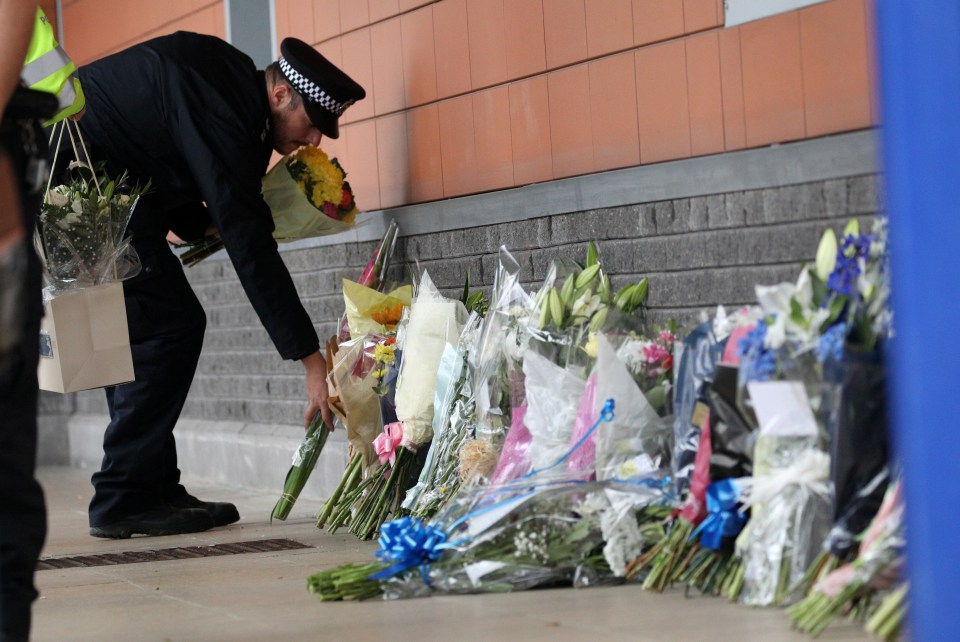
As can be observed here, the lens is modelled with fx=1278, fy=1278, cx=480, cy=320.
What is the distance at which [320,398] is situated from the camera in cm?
477

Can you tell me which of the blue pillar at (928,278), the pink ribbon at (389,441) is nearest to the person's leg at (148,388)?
the pink ribbon at (389,441)

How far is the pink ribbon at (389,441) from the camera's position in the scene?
447 cm

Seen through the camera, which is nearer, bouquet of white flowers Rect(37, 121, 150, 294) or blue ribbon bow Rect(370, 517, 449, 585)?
blue ribbon bow Rect(370, 517, 449, 585)

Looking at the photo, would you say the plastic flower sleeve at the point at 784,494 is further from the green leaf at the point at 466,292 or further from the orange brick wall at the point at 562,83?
the green leaf at the point at 466,292

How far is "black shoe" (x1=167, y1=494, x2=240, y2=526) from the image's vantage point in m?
5.25

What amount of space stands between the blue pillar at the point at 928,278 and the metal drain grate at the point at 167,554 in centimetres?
295

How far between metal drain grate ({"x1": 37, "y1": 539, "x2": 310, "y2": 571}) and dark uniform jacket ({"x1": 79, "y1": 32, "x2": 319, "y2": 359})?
699 millimetres

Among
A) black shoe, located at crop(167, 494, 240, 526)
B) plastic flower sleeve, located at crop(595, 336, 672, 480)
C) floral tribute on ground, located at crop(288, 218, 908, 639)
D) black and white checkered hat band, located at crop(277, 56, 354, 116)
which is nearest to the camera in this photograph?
floral tribute on ground, located at crop(288, 218, 908, 639)

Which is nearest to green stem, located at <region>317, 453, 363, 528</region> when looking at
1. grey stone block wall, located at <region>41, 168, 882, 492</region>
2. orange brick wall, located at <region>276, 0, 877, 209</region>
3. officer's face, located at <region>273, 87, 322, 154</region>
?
grey stone block wall, located at <region>41, 168, 882, 492</region>

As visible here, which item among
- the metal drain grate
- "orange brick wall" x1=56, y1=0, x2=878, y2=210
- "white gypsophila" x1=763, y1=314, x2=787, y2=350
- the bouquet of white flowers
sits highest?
"orange brick wall" x1=56, y1=0, x2=878, y2=210

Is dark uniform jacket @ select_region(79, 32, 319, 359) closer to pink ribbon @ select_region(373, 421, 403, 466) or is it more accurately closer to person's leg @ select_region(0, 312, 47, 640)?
pink ribbon @ select_region(373, 421, 403, 466)

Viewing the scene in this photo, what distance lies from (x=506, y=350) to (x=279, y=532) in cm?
152

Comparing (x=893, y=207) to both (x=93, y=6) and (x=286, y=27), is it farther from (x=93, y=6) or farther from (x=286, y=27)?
(x=93, y=6)

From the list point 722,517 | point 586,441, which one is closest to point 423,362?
point 586,441
